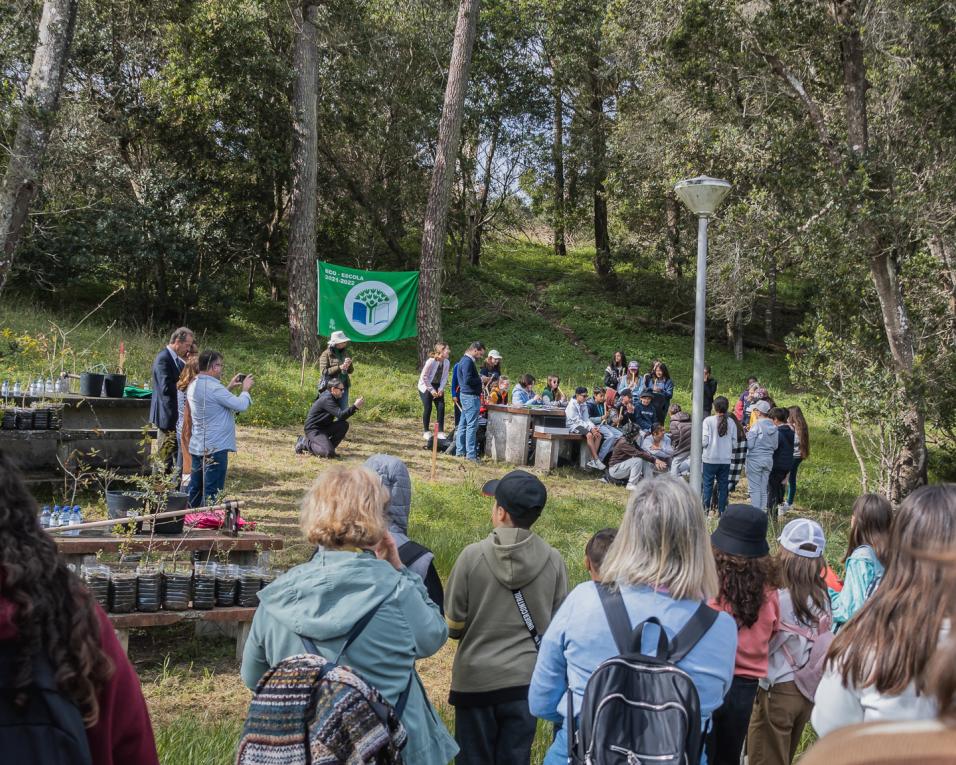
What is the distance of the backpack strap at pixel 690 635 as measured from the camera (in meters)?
2.55

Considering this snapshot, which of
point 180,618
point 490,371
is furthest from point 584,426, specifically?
point 180,618

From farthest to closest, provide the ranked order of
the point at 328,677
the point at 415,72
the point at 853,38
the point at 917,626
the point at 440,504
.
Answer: the point at 415,72, the point at 853,38, the point at 440,504, the point at 328,677, the point at 917,626

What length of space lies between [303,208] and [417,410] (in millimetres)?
5822

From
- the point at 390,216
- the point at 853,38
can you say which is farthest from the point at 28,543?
the point at 390,216

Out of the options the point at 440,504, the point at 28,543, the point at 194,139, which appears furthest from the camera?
the point at 194,139

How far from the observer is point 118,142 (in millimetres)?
20562

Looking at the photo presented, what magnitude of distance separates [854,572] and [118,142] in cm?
2006

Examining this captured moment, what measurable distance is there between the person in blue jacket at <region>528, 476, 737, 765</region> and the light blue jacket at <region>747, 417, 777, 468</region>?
9065 mm

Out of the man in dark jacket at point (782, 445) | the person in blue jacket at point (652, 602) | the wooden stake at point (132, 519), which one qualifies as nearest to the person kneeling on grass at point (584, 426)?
the man in dark jacket at point (782, 445)

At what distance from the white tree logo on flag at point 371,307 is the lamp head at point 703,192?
10.8m

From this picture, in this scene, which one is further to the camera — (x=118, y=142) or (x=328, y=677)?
(x=118, y=142)

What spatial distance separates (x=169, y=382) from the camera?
819 cm

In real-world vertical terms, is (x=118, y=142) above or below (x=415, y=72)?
below

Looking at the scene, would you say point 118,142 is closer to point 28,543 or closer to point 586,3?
point 586,3
